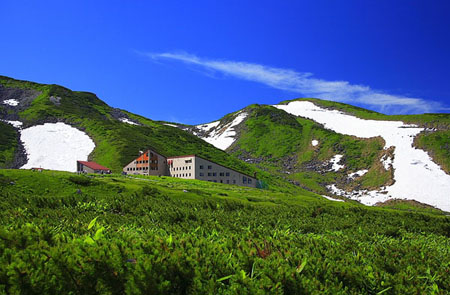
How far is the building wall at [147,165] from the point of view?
355 feet

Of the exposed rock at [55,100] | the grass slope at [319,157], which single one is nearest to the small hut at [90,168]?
the grass slope at [319,157]

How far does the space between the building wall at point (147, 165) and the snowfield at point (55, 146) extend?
1921 cm

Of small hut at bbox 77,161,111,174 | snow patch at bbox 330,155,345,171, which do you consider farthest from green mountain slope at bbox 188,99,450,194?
small hut at bbox 77,161,111,174

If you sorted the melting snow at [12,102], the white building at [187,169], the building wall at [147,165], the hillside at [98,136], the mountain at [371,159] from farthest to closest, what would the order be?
the melting snow at [12,102] → the hillside at [98,136] → the mountain at [371,159] → the building wall at [147,165] → the white building at [187,169]

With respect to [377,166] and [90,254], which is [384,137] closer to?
[377,166]

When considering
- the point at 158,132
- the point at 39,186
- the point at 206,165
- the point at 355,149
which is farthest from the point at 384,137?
the point at 39,186

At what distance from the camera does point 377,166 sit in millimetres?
139625

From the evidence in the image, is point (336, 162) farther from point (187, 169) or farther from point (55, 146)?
point (55, 146)

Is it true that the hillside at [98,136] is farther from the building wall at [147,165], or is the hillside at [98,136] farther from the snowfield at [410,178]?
the snowfield at [410,178]

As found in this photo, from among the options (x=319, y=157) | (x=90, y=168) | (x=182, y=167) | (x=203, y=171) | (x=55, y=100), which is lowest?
(x=203, y=171)

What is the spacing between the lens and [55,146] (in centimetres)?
13238

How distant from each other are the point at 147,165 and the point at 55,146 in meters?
49.3

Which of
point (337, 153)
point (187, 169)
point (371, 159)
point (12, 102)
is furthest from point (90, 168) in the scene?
point (12, 102)

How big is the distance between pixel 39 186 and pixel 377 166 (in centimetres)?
13530
